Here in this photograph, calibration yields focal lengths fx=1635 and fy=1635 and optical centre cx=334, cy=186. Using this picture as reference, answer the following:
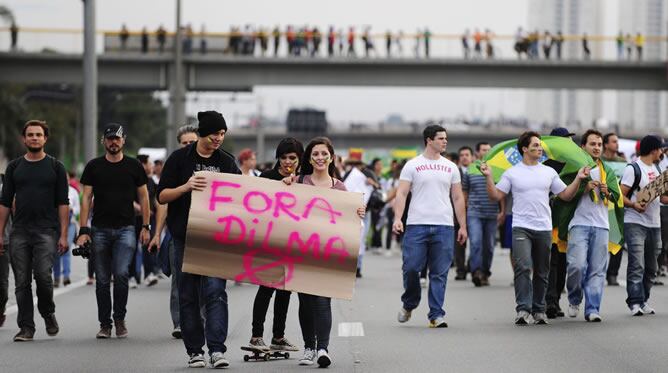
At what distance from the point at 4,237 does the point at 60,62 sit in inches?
1960

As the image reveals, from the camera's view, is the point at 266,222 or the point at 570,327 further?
the point at 570,327

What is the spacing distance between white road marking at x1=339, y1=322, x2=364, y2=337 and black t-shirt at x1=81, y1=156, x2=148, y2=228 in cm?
208

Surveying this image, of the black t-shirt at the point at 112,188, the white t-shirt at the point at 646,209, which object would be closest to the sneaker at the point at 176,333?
the black t-shirt at the point at 112,188

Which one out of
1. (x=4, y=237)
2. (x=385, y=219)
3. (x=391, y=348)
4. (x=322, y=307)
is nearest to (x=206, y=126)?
(x=322, y=307)

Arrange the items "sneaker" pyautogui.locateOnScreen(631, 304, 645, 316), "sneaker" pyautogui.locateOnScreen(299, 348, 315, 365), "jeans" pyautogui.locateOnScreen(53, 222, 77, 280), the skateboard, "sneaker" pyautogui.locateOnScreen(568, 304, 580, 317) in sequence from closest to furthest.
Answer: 1. "sneaker" pyautogui.locateOnScreen(299, 348, 315, 365)
2. the skateboard
3. "sneaker" pyautogui.locateOnScreen(568, 304, 580, 317)
4. "sneaker" pyautogui.locateOnScreen(631, 304, 645, 316)
5. "jeans" pyautogui.locateOnScreen(53, 222, 77, 280)

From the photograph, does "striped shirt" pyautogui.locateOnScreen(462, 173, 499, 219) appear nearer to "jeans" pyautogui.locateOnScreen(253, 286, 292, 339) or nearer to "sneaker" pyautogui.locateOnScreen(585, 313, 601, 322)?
"sneaker" pyautogui.locateOnScreen(585, 313, 601, 322)

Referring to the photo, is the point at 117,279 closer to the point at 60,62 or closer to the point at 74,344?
the point at 74,344

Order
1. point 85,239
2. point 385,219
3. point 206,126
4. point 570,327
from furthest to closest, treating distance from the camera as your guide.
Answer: point 385,219 < point 570,327 < point 85,239 < point 206,126

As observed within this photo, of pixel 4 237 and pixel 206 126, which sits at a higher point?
pixel 206 126

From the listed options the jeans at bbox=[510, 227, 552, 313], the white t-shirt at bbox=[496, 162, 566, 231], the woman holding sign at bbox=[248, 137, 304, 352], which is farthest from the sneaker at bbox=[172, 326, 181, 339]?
the white t-shirt at bbox=[496, 162, 566, 231]

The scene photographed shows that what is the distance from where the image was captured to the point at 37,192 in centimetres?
1355

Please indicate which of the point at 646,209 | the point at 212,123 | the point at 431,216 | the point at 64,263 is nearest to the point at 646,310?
the point at 646,209

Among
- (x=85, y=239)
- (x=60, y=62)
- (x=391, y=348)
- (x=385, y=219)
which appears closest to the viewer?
(x=391, y=348)

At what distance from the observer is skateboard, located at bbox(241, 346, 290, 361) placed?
11.9 m
